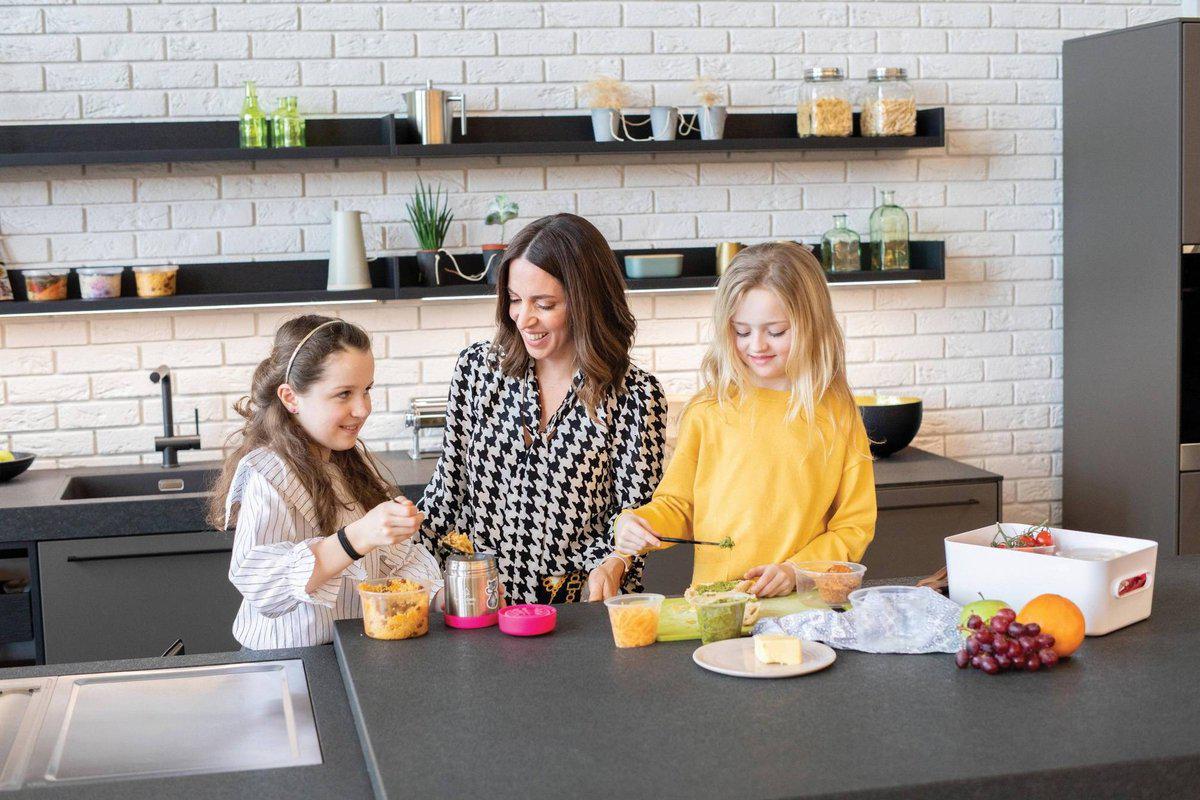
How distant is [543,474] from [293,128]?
5.64 feet

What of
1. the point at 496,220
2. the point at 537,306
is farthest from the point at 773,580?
the point at 496,220

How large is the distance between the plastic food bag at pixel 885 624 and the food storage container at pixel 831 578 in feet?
0.26

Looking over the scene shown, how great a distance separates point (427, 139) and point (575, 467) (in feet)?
5.23

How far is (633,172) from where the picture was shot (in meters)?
4.14

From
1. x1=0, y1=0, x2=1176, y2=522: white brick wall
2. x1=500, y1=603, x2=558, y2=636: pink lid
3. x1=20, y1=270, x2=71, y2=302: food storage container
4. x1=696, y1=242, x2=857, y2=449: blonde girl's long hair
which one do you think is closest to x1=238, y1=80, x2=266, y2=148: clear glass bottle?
x1=0, y1=0, x2=1176, y2=522: white brick wall

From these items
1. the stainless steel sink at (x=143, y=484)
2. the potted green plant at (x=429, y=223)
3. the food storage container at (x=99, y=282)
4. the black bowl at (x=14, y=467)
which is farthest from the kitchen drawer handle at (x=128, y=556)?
the potted green plant at (x=429, y=223)

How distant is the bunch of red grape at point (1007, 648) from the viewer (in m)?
1.74

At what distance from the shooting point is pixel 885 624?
75.1 inches

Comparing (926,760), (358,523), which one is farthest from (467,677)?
(926,760)

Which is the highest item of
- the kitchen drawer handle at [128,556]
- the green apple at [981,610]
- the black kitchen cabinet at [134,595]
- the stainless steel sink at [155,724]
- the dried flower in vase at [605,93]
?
the dried flower in vase at [605,93]

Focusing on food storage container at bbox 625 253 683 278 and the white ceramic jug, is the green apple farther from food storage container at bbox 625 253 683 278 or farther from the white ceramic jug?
the white ceramic jug

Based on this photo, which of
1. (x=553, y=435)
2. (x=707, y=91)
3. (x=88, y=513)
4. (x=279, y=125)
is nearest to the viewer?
(x=553, y=435)

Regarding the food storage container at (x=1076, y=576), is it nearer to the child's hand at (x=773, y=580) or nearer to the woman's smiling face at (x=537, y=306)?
the child's hand at (x=773, y=580)

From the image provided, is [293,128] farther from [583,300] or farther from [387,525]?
[387,525]
